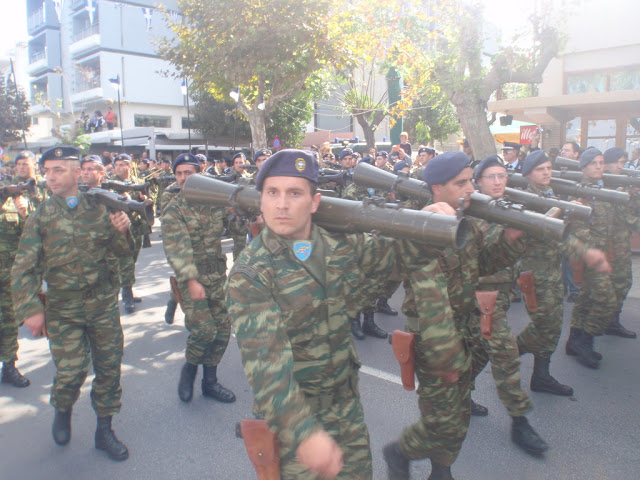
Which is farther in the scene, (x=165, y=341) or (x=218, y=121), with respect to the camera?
(x=218, y=121)

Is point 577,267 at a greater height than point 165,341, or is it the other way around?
point 577,267

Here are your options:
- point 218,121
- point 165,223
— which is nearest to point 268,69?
point 165,223

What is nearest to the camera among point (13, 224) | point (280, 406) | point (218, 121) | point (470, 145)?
point (280, 406)

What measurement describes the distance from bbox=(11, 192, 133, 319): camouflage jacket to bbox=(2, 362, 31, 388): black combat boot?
170 centimetres

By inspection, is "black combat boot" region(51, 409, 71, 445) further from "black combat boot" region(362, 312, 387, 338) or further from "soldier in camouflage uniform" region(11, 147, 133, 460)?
"black combat boot" region(362, 312, 387, 338)

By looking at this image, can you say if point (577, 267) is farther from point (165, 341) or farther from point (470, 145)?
point (470, 145)

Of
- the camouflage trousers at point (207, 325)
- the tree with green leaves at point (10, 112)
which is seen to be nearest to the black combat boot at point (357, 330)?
the camouflage trousers at point (207, 325)

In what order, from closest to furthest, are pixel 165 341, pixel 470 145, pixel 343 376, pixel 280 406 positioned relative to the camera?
1. pixel 280 406
2. pixel 343 376
3. pixel 165 341
4. pixel 470 145

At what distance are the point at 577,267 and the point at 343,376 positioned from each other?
298cm

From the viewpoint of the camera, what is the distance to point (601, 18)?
13922mm

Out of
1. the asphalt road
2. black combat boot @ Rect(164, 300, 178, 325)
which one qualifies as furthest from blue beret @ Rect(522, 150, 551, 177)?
black combat boot @ Rect(164, 300, 178, 325)

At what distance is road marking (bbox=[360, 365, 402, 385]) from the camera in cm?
454

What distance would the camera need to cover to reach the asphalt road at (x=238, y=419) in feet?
10.8

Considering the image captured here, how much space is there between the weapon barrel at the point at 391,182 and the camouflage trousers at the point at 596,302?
2542mm
